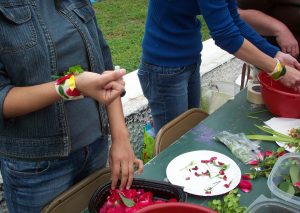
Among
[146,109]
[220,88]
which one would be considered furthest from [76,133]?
[220,88]

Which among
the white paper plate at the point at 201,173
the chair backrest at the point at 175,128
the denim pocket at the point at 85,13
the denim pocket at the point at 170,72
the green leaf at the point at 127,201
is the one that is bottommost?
the chair backrest at the point at 175,128

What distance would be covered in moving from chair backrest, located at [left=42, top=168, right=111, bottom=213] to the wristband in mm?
397

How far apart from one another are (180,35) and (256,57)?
1.38ft

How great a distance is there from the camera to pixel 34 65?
3.98 ft

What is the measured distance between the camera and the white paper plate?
1.36 meters

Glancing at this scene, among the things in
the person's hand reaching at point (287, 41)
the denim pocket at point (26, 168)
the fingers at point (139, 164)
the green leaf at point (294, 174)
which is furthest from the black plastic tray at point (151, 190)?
the person's hand reaching at point (287, 41)

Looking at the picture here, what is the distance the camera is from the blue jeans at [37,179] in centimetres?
134

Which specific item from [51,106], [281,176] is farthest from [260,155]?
[51,106]

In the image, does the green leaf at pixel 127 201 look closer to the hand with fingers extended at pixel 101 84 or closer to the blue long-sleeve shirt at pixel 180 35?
the hand with fingers extended at pixel 101 84

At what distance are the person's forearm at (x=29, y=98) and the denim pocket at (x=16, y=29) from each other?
0.43 feet

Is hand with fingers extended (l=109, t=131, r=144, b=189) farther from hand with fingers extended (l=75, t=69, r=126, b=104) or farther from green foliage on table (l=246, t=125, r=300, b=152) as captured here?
green foliage on table (l=246, t=125, r=300, b=152)

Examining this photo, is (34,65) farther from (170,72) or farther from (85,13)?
(170,72)

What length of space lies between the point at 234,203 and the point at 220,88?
2.05 metres

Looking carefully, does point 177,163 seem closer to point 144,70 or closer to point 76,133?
point 76,133
